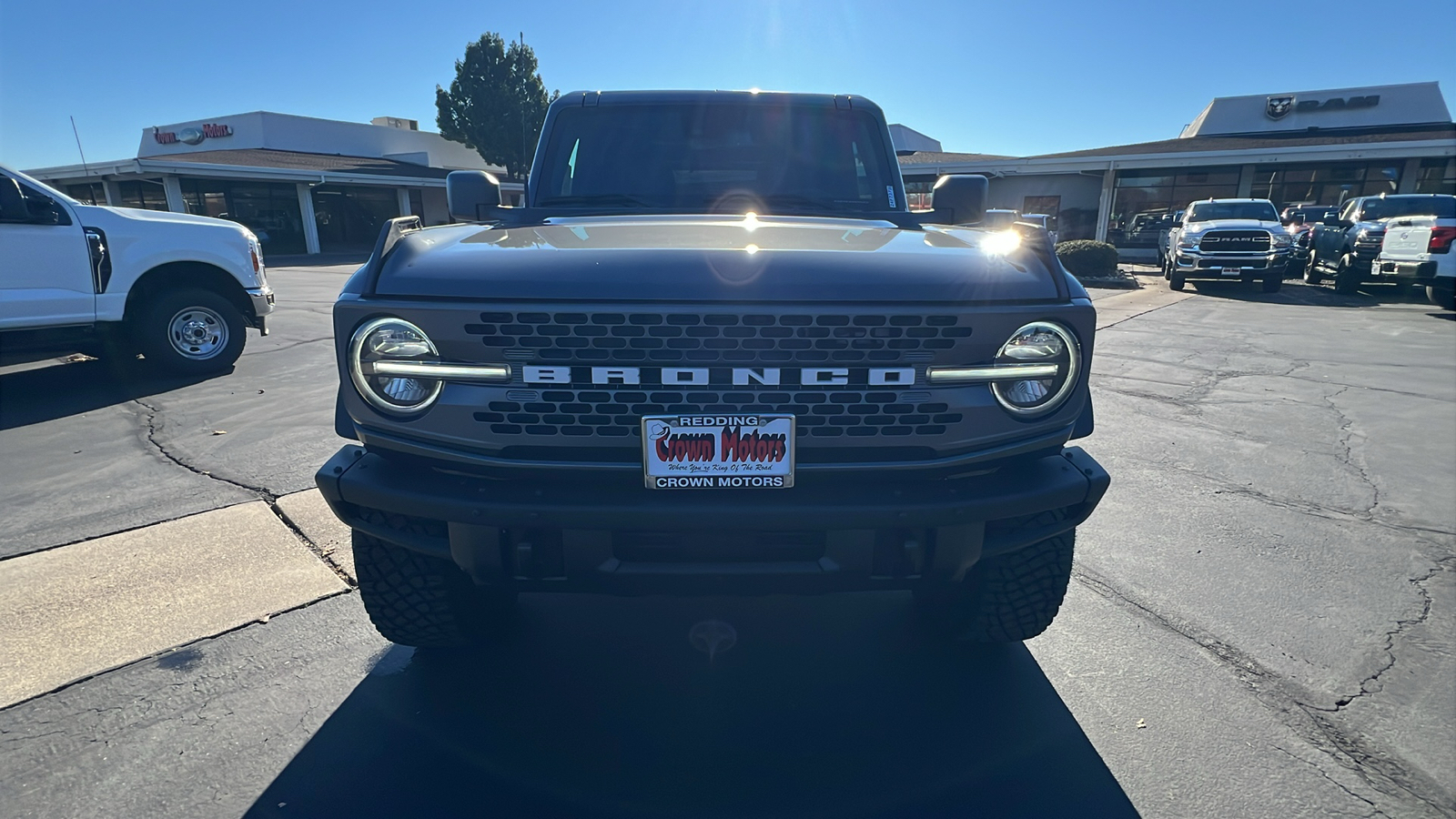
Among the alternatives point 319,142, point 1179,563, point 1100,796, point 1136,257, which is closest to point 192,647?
point 1100,796

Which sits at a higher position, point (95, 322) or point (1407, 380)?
point (95, 322)

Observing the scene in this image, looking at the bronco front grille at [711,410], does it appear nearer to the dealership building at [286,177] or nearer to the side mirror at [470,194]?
the side mirror at [470,194]

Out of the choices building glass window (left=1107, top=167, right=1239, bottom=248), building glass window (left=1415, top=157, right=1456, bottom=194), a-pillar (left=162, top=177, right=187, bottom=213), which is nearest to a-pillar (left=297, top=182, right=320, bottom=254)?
a-pillar (left=162, top=177, right=187, bottom=213)

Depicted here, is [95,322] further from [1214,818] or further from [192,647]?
[1214,818]

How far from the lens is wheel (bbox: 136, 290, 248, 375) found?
6.27m

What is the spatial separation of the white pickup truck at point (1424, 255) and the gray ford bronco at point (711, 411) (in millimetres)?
13194

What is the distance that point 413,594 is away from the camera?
228cm

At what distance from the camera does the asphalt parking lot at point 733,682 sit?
2.02m

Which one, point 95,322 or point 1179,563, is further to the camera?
point 95,322

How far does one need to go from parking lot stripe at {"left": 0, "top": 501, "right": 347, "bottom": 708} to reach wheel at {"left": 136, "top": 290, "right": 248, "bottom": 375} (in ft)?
11.8

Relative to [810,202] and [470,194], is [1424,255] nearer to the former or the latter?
[810,202]

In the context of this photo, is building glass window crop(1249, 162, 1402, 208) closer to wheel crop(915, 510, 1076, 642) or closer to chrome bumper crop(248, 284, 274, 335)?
chrome bumper crop(248, 284, 274, 335)

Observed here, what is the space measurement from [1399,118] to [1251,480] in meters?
35.9

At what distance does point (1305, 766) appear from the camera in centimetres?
209
